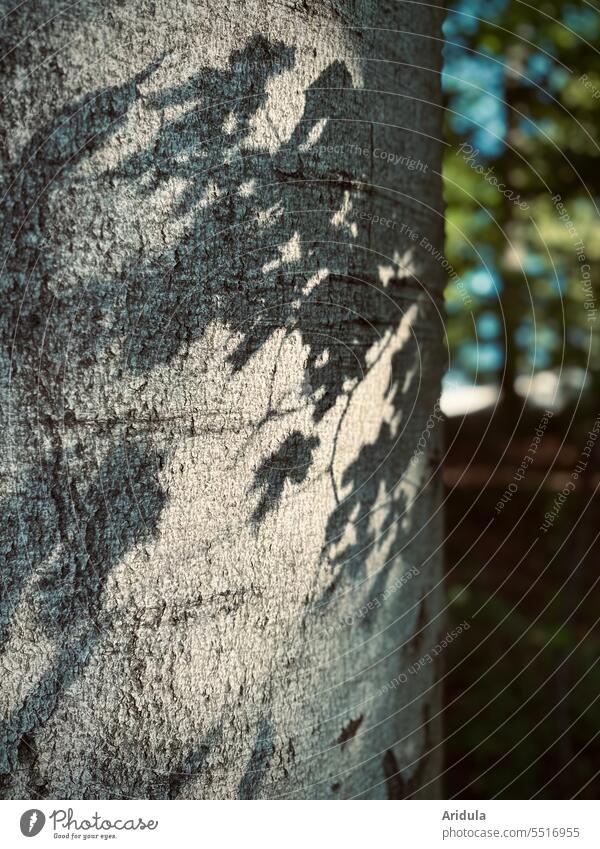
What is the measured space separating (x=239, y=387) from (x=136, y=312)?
213mm

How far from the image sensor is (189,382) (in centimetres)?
116

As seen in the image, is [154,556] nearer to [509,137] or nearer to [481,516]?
[509,137]

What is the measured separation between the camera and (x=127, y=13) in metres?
1.11

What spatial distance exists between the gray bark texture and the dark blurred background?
0.70 metres

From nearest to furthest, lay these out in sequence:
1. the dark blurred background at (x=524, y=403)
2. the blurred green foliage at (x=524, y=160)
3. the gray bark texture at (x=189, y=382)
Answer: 1. the gray bark texture at (x=189, y=382)
2. the dark blurred background at (x=524, y=403)
3. the blurred green foliage at (x=524, y=160)

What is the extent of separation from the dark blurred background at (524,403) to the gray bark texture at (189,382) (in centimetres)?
70

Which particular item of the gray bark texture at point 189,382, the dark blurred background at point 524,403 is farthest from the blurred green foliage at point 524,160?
the gray bark texture at point 189,382

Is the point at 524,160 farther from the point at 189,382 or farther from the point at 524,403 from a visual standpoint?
the point at 189,382

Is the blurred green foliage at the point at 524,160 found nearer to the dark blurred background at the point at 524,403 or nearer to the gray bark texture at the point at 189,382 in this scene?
the dark blurred background at the point at 524,403

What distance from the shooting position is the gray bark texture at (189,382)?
110 centimetres

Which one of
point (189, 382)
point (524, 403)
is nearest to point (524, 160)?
point (524, 403)

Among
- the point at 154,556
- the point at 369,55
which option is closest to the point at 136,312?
the point at 154,556

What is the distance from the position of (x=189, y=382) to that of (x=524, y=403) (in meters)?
2.73

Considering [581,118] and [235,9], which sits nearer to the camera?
[235,9]
